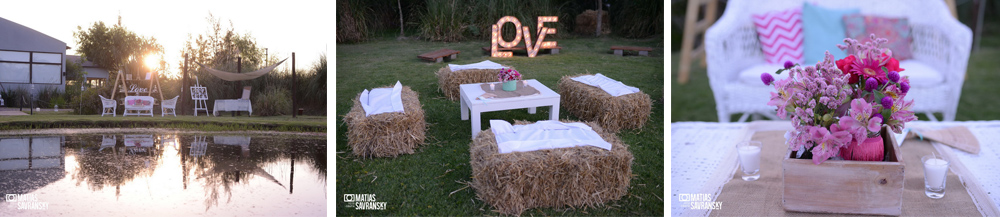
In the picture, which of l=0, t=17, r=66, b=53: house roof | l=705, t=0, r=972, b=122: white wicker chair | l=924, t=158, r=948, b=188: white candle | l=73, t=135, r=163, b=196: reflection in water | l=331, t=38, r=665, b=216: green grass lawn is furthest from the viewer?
l=705, t=0, r=972, b=122: white wicker chair

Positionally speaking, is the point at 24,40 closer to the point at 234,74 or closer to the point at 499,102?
→ the point at 234,74

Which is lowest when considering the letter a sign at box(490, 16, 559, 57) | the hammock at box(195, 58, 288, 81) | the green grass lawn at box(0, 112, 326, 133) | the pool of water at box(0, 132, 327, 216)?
the pool of water at box(0, 132, 327, 216)

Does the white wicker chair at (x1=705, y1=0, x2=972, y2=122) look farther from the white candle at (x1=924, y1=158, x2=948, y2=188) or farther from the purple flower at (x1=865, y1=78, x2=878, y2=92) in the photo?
the purple flower at (x1=865, y1=78, x2=878, y2=92)

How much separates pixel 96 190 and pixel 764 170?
3155mm

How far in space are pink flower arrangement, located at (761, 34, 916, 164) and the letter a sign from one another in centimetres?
164

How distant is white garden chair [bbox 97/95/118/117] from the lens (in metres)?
3.22

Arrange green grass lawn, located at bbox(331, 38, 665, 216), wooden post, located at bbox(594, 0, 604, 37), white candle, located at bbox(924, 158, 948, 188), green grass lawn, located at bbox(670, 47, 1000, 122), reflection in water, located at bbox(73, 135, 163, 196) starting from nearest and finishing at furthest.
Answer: white candle, located at bbox(924, 158, 948, 188)
green grass lawn, located at bbox(331, 38, 665, 216)
reflection in water, located at bbox(73, 135, 163, 196)
wooden post, located at bbox(594, 0, 604, 37)
green grass lawn, located at bbox(670, 47, 1000, 122)

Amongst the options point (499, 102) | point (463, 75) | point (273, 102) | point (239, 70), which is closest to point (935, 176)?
point (499, 102)

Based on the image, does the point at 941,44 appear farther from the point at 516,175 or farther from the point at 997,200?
the point at 516,175

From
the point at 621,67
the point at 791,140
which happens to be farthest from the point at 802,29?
the point at 791,140

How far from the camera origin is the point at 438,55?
3557mm

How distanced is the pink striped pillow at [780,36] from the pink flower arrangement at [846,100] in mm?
2017

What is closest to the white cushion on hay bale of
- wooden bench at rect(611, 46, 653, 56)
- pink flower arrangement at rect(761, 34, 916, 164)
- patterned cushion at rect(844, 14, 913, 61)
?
wooden bench at rect(611, 46, 653, 56)

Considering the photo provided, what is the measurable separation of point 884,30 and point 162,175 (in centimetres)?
449
